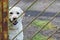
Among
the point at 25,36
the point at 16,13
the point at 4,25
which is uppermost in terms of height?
the point at 4,25

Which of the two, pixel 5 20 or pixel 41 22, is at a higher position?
pixel 5 20

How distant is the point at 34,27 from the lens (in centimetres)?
587

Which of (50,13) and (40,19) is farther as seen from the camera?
(50,13)

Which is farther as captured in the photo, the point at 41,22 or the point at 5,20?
the point at 41,22

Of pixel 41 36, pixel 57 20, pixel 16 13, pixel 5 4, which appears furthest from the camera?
pixel 57 20

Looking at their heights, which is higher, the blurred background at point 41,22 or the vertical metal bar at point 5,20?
the vertical metal bar at point 5,20

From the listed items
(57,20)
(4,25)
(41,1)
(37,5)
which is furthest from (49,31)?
(4,25)

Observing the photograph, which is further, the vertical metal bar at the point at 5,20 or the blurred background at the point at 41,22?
the blurred background at the point at 41,22

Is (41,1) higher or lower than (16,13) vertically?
lower

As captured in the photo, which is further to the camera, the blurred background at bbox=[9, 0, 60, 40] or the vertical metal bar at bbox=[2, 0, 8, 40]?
the blurred background at bbox=[9, 0, 60, 40]

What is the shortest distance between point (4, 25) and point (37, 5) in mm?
6667

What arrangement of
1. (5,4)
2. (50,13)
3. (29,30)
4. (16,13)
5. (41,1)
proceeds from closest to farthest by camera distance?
(5,4) → (16,13) → (29,30) → (50,13) → (41,1)

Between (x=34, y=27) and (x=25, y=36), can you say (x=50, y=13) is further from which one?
(x=25, y=36)

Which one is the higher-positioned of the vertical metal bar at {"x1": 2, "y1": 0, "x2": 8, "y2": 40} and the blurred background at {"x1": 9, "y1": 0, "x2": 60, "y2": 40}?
the vertical metal bar at {"x1": 2, "y1": 0, "x2": 8, "y2": 40}
